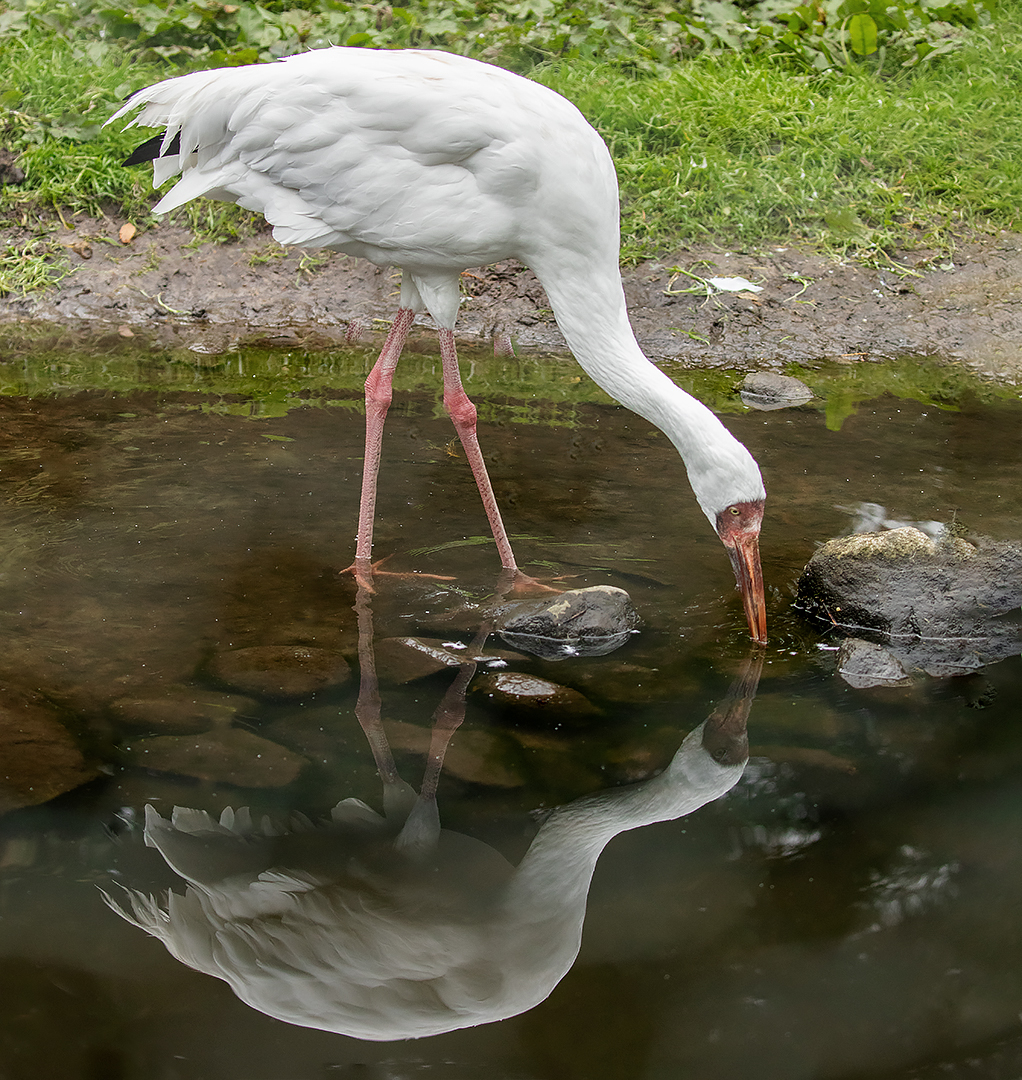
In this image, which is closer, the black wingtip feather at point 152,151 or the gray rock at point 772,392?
the black wingtip feather at point 152,151

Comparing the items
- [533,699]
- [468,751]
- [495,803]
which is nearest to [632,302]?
[533,699]

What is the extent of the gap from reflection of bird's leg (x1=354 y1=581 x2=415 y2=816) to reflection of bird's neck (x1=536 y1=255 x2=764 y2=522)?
1.14 m

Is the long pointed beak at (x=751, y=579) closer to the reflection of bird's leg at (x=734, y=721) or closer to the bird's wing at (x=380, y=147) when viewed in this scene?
the reflection of bird's leg at (x=734, y=721)

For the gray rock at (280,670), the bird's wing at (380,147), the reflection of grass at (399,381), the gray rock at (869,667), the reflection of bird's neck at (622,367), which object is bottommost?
the reflection of grass at (399,381)

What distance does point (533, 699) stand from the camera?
348cm

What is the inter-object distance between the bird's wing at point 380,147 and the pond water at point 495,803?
113 centimetres

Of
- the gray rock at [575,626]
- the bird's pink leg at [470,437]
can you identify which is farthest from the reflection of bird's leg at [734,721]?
the bird's pink leg at [470,437]

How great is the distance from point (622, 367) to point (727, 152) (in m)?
4.07

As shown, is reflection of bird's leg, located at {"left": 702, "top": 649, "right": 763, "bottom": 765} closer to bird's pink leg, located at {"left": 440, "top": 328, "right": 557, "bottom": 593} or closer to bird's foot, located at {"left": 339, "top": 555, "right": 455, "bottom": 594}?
bird's pink leg, located at {"left": 440, "top": 328, "right": 557, "bottom": 593}

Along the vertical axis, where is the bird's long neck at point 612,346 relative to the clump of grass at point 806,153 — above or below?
above

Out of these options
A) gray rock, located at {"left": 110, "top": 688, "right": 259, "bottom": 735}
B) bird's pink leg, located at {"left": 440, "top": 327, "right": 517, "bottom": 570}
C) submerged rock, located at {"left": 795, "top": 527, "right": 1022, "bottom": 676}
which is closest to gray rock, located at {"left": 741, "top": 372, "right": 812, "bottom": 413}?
bird's pink leg, located at {"left": 440, "top": 327, "right": 517, "bottom": 570}

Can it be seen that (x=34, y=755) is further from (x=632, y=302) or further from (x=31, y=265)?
(x=31, y=265)

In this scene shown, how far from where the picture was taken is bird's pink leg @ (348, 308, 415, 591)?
14.1ft

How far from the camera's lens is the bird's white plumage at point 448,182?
155 inches
